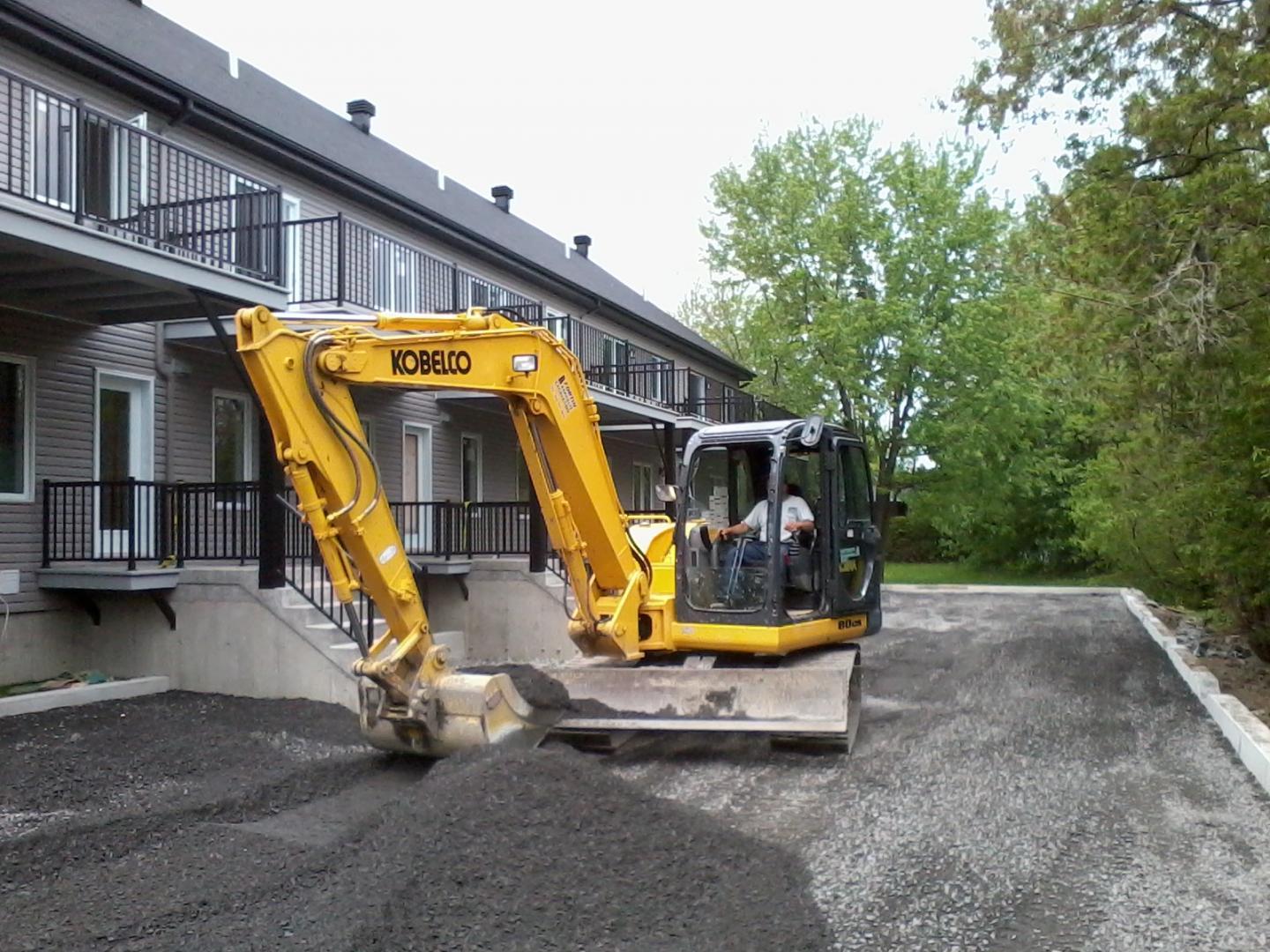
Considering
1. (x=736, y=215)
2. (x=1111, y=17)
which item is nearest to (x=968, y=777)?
(x=1111, y=17)

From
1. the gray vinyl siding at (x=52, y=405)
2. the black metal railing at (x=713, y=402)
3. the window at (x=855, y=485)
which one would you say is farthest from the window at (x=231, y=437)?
the black metal railing at (x=713, y=402)

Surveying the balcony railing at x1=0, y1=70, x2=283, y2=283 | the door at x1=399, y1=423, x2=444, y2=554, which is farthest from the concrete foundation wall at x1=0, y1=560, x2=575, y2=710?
the door at x1=399, y1=423, x2=444, y2=554

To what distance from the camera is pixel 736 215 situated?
32.7 metres

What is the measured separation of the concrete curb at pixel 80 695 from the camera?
1012 cm

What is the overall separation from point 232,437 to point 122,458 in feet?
5.35

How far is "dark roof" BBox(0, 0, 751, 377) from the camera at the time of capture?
537 inches

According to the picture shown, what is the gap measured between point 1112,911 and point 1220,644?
12532 millimetres

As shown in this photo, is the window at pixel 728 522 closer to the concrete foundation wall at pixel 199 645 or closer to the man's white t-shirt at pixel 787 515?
the man's white t-shirt at pixel 787 515

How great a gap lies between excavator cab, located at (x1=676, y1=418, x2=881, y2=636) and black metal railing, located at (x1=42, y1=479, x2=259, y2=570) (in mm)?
4725

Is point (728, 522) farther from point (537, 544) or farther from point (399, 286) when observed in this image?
point (399, 286)

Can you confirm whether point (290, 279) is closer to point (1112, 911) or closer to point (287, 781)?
point (287, 781)

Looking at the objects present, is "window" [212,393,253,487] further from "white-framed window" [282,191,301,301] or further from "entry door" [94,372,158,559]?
"white-framed window" [282,191,301,301]

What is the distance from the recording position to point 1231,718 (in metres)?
9.93

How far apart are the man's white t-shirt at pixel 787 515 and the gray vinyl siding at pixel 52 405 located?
7144 millimetres
